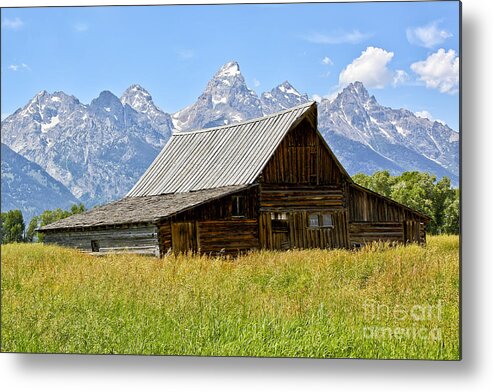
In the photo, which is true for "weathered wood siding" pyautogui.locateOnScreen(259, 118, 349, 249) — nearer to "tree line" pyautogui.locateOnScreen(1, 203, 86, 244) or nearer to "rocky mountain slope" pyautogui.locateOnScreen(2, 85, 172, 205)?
"rocky mountain slope" pyautogui.locateOnScreen(2, 85, 172, 205)

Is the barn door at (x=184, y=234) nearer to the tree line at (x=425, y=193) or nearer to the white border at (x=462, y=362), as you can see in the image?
the tree line at (x=425, y=193)

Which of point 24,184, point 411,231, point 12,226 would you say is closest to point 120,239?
point 12,226

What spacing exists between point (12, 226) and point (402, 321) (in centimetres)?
420

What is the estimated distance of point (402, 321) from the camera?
7.98 m

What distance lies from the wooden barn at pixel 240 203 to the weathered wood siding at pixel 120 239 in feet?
0.06

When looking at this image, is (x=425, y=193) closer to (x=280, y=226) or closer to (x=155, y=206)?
(x=280, y=226)

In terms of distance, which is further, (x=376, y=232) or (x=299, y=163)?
(x=299, y=163)

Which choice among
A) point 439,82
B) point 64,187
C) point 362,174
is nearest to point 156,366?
point 64,187

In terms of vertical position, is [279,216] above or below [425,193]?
below

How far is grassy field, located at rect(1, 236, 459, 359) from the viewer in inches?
312

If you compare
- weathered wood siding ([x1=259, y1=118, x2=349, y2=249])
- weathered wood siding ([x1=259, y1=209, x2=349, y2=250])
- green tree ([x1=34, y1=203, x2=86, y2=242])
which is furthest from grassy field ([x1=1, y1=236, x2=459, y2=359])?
weathered wood siding ([x1=259, y1=118, x2=349, y2=249])

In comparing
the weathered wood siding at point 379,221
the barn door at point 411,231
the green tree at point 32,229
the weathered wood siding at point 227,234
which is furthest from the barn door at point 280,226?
the green tree at point 32,229

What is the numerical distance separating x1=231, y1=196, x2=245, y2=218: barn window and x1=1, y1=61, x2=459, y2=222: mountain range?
395 cm

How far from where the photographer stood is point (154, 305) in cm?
844
